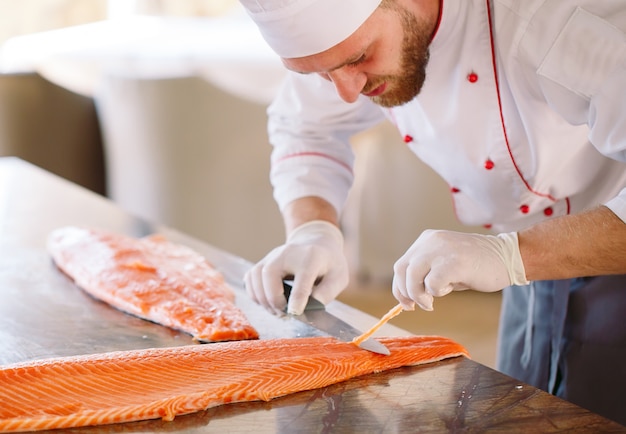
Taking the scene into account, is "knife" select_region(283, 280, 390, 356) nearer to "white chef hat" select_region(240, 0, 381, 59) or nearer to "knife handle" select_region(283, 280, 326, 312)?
"knife handle" select_region(283, 280, 326, 312)

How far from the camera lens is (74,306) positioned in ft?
7.58

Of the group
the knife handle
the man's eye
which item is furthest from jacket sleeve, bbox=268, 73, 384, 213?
the man's eye

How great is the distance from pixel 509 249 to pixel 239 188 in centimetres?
355

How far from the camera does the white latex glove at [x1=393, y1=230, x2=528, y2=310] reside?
190 centimetres

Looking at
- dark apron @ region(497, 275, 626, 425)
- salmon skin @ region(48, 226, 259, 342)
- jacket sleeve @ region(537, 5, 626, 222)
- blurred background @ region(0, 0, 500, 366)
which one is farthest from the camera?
blurred background @ region(0, 0, 500, 366)

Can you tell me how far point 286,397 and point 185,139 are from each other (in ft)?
12.1

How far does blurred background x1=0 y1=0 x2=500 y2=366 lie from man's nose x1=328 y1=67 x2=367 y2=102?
10.5 feet

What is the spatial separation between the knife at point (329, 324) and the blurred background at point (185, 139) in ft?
9.92

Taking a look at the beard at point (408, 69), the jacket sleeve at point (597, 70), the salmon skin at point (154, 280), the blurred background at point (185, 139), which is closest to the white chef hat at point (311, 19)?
the beard at point (408, 69)

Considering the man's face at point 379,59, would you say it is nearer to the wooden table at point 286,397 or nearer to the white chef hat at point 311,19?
the white chef hat at point 311,19

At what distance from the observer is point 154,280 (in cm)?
239

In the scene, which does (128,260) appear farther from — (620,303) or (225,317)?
(620,303)

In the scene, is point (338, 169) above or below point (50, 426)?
above

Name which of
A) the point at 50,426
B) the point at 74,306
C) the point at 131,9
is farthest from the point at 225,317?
the point at 131,9
